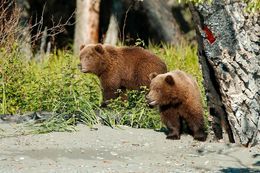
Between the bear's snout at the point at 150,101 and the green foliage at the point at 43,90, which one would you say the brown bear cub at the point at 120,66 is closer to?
the green foliage at the point at 43,90

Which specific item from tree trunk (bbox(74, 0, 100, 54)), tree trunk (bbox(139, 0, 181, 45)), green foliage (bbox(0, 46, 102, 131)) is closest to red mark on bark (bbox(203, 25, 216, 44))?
green foliage (bbox(0, 46, 102, 131))

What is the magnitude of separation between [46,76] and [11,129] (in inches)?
103

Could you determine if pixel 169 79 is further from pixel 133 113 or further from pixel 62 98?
pixel 62 98

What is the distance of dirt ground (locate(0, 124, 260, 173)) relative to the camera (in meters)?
9.21

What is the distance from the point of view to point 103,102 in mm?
12969

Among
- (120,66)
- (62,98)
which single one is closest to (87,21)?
(120,66)

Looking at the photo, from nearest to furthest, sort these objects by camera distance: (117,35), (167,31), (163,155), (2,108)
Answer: (163,155)
(2,108)
(117,35)
(167,31)

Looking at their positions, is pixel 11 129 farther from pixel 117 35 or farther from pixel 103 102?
pixel 117 35

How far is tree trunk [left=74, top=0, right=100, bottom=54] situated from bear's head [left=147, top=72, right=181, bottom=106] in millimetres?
9754

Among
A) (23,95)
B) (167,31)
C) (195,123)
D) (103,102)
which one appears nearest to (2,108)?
(23,95)

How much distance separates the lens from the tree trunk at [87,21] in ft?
68.4

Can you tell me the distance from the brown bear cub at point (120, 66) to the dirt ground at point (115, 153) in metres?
2.13

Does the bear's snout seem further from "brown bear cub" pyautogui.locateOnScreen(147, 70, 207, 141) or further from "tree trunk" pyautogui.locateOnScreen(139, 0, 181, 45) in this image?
"tree trunk" pyautogui.locateOnScreen(139, 0, 181, 45)

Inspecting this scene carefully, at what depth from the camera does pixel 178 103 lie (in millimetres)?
10945
